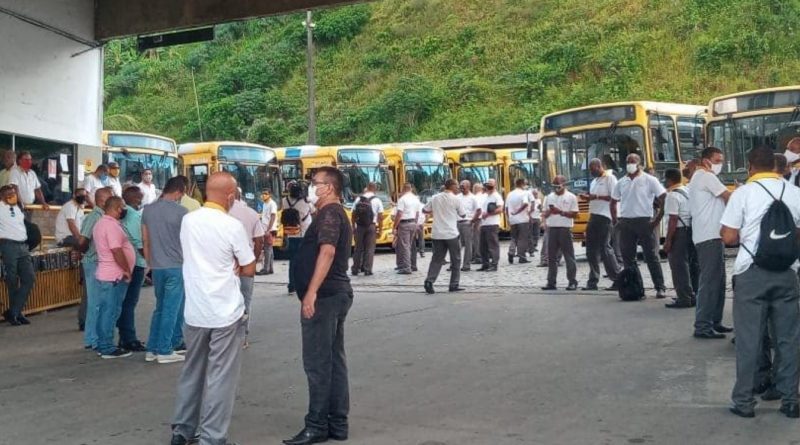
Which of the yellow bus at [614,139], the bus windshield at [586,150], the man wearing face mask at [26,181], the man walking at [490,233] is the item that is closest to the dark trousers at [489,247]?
the man walking at [490,233]

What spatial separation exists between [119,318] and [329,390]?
15.5 feet

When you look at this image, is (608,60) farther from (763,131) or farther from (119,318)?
(119,318)

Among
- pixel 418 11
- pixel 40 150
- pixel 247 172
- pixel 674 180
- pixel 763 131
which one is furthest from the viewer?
pixel 418 11

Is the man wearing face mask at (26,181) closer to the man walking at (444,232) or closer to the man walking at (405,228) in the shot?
the man walking at (444,232)

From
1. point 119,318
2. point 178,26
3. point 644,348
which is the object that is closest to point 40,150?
point 178,26

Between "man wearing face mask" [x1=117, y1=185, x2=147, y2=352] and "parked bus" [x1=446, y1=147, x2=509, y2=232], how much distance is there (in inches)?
769

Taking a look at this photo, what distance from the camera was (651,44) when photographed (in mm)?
39906

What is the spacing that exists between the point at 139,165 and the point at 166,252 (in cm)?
1352

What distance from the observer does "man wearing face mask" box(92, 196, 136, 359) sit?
9578mm

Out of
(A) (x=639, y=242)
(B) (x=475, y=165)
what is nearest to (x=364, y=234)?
(A) (x=639, y=242)

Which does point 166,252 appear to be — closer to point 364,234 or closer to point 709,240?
point 709,240

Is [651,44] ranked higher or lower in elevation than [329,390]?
higher

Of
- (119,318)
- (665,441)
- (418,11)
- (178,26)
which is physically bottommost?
(665,441)

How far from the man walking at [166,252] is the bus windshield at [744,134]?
12250mm
